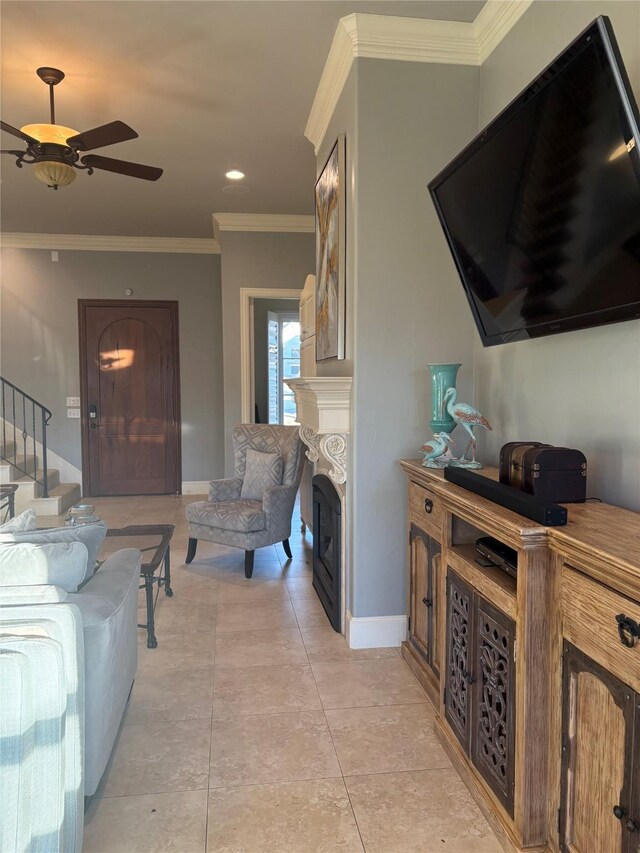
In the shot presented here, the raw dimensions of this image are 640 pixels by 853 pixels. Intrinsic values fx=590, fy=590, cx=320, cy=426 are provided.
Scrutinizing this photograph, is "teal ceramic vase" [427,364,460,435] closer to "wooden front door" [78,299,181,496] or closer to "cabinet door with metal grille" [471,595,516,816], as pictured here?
"cabinet door with metal grille" [471,595,516,816]

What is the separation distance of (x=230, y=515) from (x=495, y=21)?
10.1ft

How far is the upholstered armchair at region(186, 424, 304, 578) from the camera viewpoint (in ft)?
13.1

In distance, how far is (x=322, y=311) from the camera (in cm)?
355

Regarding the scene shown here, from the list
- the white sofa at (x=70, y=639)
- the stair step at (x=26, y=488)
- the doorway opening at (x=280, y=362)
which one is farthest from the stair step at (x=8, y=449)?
the white sofa at (x=70, y=639)

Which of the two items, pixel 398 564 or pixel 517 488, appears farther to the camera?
pixel 398 564

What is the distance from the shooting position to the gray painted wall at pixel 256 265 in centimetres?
572

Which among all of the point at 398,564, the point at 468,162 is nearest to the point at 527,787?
the point at 398,564

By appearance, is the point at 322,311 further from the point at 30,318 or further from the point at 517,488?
the point at 30,318

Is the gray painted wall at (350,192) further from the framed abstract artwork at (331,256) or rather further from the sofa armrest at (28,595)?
the sofa armrest at (28,595)

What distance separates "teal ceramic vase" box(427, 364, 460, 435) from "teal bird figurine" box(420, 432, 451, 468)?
0.04m

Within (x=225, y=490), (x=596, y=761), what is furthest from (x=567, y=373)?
(x=225, y=490)

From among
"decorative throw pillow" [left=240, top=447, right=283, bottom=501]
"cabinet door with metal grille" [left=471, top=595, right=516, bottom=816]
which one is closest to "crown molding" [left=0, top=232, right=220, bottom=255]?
"decorative throw pillow" [left=240, top=447, right=283, bottom=501]

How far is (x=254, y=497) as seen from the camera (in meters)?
4.41

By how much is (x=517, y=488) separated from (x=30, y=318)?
6.17 metres
